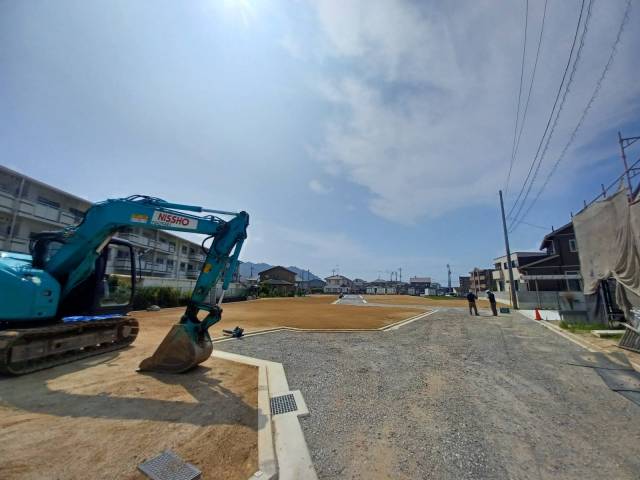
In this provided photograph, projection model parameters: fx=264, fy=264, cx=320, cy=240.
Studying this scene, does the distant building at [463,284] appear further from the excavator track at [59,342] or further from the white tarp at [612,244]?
the excavator track at [59,342]

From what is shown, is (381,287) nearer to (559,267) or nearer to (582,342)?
(559,267)

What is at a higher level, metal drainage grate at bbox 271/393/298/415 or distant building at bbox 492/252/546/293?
distant building at bbox 492/252/546/293

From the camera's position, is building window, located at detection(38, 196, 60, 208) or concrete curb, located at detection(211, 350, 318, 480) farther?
building window, located at detection(38, 196, 60, 208)

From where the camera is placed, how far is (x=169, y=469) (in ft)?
8.56

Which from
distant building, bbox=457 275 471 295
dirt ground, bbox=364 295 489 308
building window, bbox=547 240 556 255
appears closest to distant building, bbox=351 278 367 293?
distant building, bbox=457 275 471 295

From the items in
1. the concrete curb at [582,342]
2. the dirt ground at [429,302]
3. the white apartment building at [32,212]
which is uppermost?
the white apartment building at [32,212]

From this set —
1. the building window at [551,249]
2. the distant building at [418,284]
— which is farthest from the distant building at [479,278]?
the building window at [551,249]

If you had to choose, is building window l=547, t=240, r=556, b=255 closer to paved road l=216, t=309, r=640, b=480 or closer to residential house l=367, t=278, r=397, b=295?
paved road l=216, t=309, r=640, b=480

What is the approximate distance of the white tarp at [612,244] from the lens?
30.6ft

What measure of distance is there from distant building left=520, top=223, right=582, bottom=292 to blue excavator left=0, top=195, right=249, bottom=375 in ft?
115

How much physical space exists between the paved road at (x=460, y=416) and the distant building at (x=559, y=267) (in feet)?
100

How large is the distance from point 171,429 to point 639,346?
11732 millimetres

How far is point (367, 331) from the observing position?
1108 centimetres

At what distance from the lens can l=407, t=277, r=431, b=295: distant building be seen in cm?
10075
